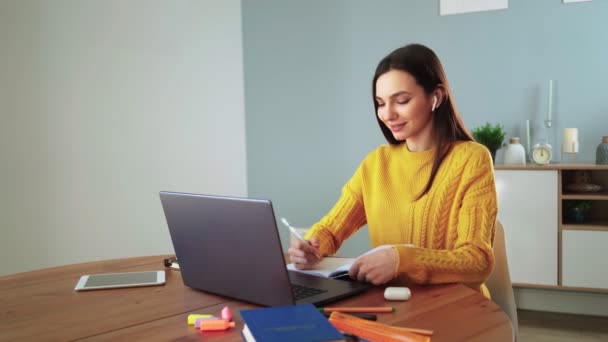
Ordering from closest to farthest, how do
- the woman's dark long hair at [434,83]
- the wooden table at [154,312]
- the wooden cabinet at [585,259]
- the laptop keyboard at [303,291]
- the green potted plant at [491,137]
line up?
the wooden table at [154,312] < the laptop keyboard at [303,291] < the woman's dark long hair at [434,83] < the wooden cabinet at [585,259] < the green potted plant at [491,137]

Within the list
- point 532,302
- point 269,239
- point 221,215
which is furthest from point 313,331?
point 532,302

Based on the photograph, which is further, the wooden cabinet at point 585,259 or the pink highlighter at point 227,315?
the wooden cabinet at point 585,259

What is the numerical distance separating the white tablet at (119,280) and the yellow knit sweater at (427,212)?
1.60 feet

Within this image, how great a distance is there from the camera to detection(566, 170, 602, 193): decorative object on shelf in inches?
120

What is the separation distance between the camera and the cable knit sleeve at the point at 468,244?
1280 mm

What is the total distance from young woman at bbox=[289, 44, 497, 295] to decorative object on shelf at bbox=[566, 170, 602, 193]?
1761 mm

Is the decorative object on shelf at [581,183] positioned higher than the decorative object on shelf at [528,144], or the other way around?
the decorative object on shelf at [528,144]

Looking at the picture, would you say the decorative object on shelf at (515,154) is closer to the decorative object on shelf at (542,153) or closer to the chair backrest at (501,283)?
the decorative object on shelf at (542,153)

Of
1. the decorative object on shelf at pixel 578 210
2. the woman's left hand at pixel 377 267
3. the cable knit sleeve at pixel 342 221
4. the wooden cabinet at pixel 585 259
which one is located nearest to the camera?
the woman's left hand at pixel 377 267

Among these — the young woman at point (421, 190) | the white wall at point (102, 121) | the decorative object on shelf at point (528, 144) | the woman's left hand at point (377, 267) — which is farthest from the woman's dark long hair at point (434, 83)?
the decorative object on shelf at point (528, 144)

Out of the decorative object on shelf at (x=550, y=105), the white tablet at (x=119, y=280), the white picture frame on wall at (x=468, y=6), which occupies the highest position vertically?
the white picture frame on wall at (x=468, y=6)

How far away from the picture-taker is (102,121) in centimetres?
296

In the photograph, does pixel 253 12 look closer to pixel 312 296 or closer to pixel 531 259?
pixel 531 259

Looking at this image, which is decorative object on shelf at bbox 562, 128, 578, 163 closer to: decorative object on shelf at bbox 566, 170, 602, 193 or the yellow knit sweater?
decorative object on shelf at bbox 566, 170, 602, 193
